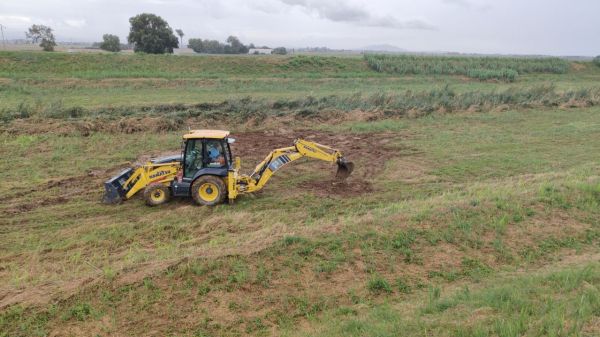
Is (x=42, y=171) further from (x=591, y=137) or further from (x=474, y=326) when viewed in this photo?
(x=591, y=137)

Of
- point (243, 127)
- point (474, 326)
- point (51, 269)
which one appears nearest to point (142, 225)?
point (51, 269)

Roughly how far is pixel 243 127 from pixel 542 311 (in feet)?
53.3

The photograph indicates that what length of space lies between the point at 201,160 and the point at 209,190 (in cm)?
74

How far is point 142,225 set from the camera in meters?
10.6

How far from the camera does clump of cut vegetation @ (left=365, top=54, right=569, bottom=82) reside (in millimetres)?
48969

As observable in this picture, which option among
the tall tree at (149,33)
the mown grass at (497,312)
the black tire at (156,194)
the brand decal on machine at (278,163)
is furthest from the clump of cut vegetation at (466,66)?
the mown grass at (497,312)

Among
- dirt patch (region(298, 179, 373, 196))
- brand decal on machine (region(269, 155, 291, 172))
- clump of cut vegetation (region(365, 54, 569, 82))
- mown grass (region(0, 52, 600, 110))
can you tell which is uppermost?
clump of cut vegetation (region(365, 54, 569, 82))

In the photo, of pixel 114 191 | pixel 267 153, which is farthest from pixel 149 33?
pixel 114 191

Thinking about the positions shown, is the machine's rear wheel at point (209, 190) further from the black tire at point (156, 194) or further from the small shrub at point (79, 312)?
the small shrub at point (79, 312)

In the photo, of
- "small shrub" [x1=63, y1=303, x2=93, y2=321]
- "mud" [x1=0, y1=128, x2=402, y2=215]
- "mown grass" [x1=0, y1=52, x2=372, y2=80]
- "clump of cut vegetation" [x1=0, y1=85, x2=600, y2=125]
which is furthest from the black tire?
"mown grass" [x1=0, y1=52, x2=372, y2=80]

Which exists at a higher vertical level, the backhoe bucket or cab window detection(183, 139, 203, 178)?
cab window detection(183, 139, 203, 178)

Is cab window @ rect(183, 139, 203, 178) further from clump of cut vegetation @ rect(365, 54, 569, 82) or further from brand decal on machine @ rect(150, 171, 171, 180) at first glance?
clump of cut vegetation @ rect(365, 54, 569, 82)

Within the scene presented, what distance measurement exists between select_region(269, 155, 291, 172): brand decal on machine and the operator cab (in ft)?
3.61


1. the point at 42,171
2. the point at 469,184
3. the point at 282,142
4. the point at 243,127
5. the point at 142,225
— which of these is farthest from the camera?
the point at 243,127
